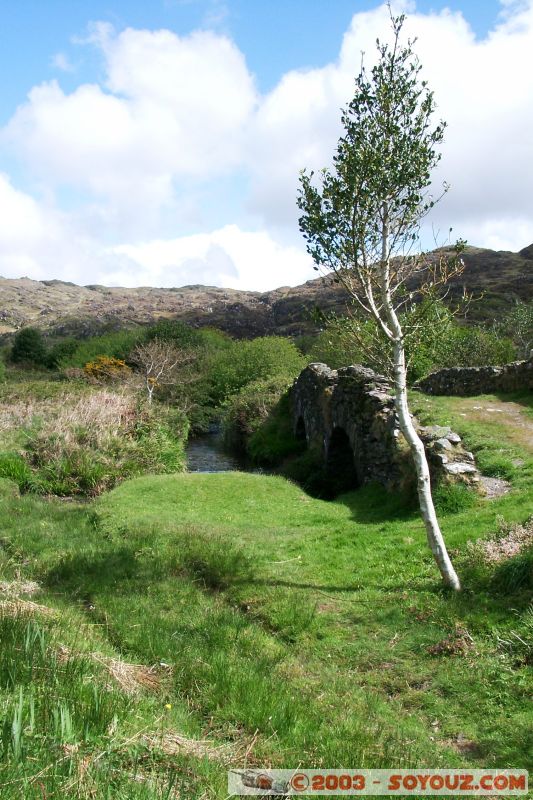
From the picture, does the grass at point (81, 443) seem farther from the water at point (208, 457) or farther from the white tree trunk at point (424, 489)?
the white tree trunk at point (424, 489)

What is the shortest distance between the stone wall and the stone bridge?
3.98 metres

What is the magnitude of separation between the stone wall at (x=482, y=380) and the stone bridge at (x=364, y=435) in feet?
13.0

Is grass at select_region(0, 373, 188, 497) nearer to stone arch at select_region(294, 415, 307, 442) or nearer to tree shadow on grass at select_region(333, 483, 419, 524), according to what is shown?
stone arch at select_region(294, 415, 307, 442)

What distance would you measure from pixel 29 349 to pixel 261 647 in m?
78.2

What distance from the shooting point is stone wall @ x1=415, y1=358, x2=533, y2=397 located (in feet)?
70.1

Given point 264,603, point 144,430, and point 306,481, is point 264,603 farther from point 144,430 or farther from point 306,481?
point 144,430

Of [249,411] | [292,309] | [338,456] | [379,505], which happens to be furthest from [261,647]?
[292,309]

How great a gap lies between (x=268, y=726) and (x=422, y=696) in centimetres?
227

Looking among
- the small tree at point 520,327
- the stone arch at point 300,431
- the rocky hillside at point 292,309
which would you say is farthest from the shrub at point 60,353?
the small tree at point 520,327

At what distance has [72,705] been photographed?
418 centimetres

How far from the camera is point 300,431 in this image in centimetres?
3247

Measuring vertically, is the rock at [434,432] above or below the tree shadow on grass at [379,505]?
above

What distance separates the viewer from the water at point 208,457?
3325 centimetres

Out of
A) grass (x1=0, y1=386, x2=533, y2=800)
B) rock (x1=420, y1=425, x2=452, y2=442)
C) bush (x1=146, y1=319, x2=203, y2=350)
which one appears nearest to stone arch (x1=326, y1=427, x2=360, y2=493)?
rock (x1=420, y1=425, x2=452, y2=442)
